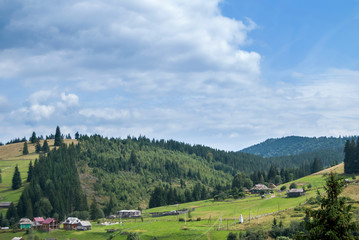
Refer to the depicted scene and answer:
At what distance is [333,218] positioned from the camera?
24.3 m

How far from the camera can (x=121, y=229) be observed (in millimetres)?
125750

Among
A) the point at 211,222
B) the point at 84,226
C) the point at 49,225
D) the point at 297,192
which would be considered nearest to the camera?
the point at 211,222

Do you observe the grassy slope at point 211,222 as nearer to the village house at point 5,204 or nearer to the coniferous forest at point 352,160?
the coniferous forest at point 352,160

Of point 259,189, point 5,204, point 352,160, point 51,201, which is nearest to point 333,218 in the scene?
point 352,160

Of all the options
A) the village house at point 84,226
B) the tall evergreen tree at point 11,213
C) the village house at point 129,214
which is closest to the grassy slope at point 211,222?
the village house at point 84,226

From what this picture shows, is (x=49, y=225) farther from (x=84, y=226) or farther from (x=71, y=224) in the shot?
(x=84, y=226)

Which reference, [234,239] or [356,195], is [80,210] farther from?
[356,195]

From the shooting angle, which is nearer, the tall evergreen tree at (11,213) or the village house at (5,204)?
the tall evergreen tree at (11,213)

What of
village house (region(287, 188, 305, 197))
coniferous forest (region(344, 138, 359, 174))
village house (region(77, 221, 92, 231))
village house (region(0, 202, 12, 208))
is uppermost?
coniferous forest (region(344, 138, 359, 174))

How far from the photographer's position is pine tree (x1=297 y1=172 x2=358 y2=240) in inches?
952

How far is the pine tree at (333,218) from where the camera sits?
24172 millimetres

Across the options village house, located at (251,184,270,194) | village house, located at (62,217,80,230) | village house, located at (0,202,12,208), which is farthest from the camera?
village house, located at (251,184,270,194)

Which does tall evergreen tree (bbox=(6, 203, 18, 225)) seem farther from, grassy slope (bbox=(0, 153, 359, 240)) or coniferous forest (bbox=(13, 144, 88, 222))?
grassy slope (bbox=(0, 153, 359, 240))

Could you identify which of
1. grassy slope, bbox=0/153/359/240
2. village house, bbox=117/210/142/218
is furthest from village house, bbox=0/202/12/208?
village house, bbox=117/210/142/218
